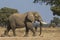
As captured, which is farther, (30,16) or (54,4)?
(54,4)

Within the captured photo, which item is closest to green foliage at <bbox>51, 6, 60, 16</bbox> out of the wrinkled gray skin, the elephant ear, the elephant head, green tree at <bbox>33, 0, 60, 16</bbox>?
green tree at <bbox>33, 0, 60, 16</bbox>

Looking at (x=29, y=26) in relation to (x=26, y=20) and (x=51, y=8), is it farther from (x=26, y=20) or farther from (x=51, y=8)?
(x=51, y=8)

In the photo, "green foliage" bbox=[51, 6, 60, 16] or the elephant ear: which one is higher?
the elephant ear

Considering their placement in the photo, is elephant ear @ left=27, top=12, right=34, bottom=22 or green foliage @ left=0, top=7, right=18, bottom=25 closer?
elephant ear @ left=27, top=12, right=34, bottom=22

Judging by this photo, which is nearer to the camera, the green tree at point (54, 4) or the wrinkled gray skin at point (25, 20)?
the wrinkled gray skin at point (25, 20)

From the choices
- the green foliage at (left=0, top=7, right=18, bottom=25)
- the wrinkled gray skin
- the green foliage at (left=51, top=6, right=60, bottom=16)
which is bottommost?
the green foliage at (left=0, top=7, right=18, bottom=25)

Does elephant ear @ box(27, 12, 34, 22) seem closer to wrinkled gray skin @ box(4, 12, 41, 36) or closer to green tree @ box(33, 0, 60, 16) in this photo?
wrinkled gray skin @ box(4, 12, 41, 36)

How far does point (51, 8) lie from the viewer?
3900 cm

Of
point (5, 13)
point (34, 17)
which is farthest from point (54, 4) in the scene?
point (5, 13)

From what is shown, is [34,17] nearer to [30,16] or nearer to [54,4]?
[30,16]

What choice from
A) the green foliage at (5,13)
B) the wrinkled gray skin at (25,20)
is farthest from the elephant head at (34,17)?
the green foliage at (5,13)

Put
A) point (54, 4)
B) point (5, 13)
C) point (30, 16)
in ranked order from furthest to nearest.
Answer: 1. point (5, 13)
2. point (54, 4)
3. point (30, 16)

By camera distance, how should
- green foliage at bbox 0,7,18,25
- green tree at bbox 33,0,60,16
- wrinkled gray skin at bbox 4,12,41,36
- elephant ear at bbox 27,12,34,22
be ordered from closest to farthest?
elephant ear at bbox 27,12,34,22 < wrinkled gray skin at bbox 4,12,41,36 < green tree at bbox 33,0,60,16 < green foliage at bbox 0,7,18,25

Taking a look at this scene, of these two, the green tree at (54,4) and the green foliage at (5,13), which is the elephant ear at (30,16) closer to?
the green tree at (54,4)
